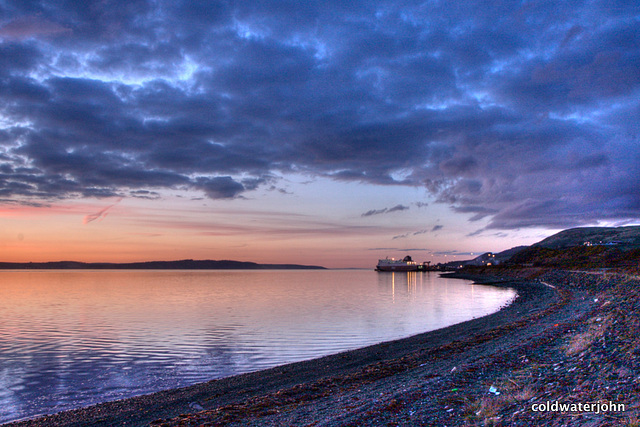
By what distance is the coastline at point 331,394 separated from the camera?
8594 millimetres

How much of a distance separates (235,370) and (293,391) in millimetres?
6702

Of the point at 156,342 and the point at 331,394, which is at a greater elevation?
the point at 331,394

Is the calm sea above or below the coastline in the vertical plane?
below

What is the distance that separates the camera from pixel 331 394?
11.5 metres

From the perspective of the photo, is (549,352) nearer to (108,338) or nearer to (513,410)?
(513,410)

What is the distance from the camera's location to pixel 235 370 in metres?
18.0

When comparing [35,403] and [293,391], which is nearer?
[293,391]

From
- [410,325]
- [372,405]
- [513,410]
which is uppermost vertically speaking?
[513,410]

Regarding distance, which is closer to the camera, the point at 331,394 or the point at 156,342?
the point at 331,394

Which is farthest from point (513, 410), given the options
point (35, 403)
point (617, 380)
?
point (35, 403)

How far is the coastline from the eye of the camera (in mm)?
8594

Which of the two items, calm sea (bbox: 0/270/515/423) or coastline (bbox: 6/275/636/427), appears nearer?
coastline (bbox: 6/275/636/427)

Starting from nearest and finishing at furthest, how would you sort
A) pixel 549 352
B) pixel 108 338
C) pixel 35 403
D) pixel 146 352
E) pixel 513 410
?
pixel 513 410, pixel 549 352, pixel 35 403, pixel 146 352, pixel 108 338

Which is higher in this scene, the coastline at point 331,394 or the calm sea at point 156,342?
the coastline at point 331,394
